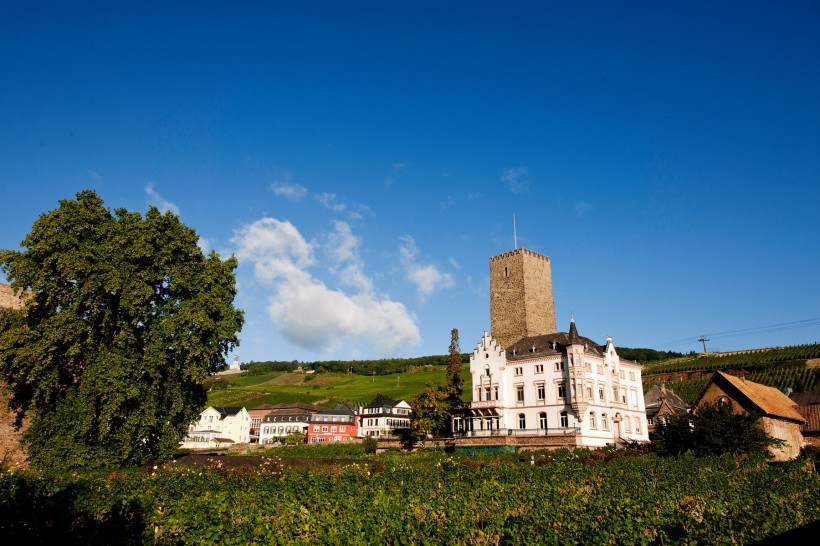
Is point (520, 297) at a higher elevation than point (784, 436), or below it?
higher

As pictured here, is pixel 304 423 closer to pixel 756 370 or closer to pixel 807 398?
pixel 807 398

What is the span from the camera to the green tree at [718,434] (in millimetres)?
37934

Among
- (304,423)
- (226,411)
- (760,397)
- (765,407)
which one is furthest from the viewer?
(226,411)

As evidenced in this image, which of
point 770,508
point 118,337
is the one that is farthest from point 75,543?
point 118,337

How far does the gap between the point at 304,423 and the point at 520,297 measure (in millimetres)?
54053

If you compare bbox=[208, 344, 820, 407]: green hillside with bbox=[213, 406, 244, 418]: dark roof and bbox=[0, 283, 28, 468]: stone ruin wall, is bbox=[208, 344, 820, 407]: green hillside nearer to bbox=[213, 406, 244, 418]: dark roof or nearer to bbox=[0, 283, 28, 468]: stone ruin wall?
bbox=[213, 406, 244, 418]: dark roof

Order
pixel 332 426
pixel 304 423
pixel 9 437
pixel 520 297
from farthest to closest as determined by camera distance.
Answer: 1. pixel 304 423
2. pixel 332 426
3. pixel 520 297
4. pixel 9 437

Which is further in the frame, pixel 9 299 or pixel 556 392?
pixel 556 392

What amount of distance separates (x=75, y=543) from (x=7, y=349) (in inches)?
903

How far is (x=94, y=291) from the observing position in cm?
2906

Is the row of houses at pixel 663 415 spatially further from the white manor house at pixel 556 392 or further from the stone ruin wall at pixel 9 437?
the stone ruin wall at pixel 9 437

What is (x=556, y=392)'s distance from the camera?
176 ft

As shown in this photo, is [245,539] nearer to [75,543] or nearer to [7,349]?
[75,543]

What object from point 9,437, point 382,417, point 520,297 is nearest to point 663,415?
point 520,297
